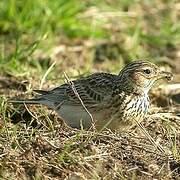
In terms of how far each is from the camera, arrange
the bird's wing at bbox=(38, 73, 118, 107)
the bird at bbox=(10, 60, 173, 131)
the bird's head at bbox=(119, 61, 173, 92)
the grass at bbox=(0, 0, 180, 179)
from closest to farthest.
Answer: the grass at bbox=(0, 0, 180, 179), the bird at bbox=(10, 60, 173, 131), the bird's wing at bbox=(38, 73, 118, 107), the bird's head at bbox=(119, 61, 173, 92)

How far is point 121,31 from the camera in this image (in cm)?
1223

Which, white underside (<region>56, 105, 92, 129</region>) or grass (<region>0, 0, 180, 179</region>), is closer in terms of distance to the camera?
grass (<region>0, 0, 180, 179</region>)

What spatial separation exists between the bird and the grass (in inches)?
5.6

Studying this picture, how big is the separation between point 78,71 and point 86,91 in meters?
1.41

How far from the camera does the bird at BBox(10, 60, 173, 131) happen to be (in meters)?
7.98

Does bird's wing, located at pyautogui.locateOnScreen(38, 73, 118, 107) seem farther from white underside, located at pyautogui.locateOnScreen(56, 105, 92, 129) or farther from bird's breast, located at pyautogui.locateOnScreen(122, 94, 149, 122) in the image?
bird's breast, located at pyautogui.locateOnScreen(122, 94, 149, 122)

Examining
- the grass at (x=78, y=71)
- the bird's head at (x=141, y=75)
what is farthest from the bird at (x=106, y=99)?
the grass at (x=78, y=71)

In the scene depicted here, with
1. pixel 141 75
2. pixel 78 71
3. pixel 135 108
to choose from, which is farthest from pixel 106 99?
pixel 78 71

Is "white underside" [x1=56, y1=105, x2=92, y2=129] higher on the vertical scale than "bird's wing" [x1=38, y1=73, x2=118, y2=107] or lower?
lower

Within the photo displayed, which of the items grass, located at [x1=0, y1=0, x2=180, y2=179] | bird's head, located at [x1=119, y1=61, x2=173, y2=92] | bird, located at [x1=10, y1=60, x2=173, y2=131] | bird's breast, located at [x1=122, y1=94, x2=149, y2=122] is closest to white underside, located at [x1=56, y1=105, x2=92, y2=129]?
bird, located at [x1=10, y1=60, x2=173, y2=131]

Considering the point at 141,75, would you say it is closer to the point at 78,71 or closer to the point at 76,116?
the point at 76,116

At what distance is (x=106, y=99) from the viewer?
320 inches

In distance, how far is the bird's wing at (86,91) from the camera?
8.22 metres

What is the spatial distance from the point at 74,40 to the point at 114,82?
3.53 m
